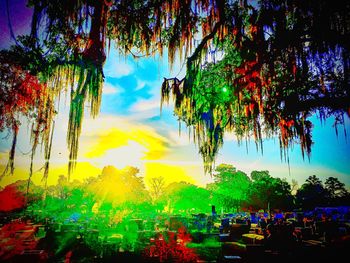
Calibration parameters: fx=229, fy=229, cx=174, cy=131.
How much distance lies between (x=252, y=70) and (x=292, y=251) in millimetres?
6220

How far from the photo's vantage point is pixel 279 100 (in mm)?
7562

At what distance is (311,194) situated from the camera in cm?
6359

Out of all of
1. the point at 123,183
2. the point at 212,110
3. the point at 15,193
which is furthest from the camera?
the point at 123,183

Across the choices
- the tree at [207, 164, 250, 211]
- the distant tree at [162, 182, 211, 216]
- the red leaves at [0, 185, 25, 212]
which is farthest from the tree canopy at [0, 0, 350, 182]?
the tree at [207, 164, 250, 211]

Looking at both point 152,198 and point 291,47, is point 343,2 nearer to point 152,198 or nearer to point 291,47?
point 291,47

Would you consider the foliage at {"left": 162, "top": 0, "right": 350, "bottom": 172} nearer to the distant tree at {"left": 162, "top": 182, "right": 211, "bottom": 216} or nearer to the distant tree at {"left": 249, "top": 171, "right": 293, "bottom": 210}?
the distant tree at {"left": 249, "top": 171, "right": 293, "bottom": 210}

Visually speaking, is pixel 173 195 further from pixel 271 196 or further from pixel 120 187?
pixel 271 196

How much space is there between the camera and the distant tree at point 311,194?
40.0 meters

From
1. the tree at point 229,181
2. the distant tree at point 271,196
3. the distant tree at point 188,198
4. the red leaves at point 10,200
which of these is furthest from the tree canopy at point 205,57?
the tree at point 229,181

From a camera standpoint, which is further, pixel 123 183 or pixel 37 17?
pixel 123 183

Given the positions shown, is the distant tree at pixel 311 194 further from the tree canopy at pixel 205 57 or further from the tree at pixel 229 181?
the tree canopy at pixel 205 57

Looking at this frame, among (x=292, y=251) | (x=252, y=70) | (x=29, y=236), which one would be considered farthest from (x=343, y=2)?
(x=29, y=236)

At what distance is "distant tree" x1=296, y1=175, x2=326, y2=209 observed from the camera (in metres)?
40.0

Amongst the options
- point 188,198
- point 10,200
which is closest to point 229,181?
point 188,198
